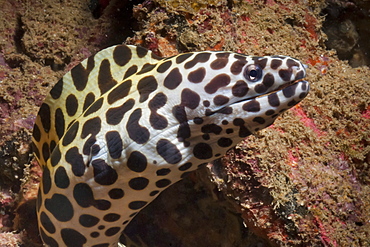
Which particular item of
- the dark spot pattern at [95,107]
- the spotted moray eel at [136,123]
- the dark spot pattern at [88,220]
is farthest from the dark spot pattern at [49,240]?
the dark spot pattern at [95,107]

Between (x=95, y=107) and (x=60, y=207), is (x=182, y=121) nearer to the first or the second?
(x=95, y=107)

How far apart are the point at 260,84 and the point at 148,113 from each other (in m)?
0.68

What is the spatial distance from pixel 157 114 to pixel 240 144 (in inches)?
28.8

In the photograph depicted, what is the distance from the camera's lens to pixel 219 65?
192 cm

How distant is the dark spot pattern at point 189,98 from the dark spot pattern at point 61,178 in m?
1.03

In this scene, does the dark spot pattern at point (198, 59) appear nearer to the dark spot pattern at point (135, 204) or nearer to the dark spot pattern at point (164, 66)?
the dark spot pattern at point (164, 66)

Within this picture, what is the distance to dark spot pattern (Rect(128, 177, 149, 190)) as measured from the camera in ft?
7.14

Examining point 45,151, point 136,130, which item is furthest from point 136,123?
point 45,151

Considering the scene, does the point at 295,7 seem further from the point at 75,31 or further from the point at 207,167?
the point at 75,31

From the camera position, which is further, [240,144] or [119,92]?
[240,144]

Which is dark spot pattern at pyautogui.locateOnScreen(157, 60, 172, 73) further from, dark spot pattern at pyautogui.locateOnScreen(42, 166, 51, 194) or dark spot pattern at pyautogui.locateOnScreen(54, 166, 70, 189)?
dark spot pattern at pyautogui.locateOnScreen(42, 166, 51, 194)

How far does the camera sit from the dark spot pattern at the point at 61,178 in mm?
2377

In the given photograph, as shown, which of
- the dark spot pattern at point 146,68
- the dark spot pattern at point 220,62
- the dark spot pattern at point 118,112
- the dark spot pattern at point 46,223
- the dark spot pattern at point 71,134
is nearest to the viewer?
the dark spot pattern at point 220,62

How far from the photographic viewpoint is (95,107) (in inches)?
92.7
